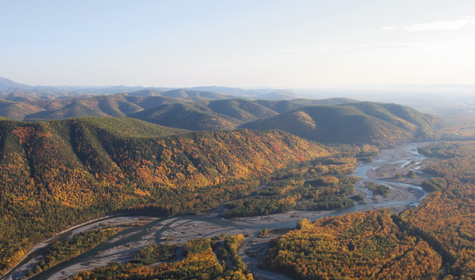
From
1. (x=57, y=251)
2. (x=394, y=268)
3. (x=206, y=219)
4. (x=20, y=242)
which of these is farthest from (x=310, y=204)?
(x=20, y=242)

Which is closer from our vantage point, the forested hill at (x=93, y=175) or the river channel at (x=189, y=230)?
the river channel at (x=189, y=230)

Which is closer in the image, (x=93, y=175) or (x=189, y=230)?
(x=189, y=230)

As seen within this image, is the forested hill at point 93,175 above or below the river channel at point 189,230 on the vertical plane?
above

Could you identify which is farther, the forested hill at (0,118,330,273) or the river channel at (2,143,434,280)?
the forested hill at (0,118,330,273)

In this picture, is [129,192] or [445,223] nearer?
[445,223]

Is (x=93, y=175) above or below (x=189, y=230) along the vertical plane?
above

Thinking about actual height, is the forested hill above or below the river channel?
above

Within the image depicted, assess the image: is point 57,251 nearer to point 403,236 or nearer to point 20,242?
point 20,242

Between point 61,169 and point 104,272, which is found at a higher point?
point 61,169
